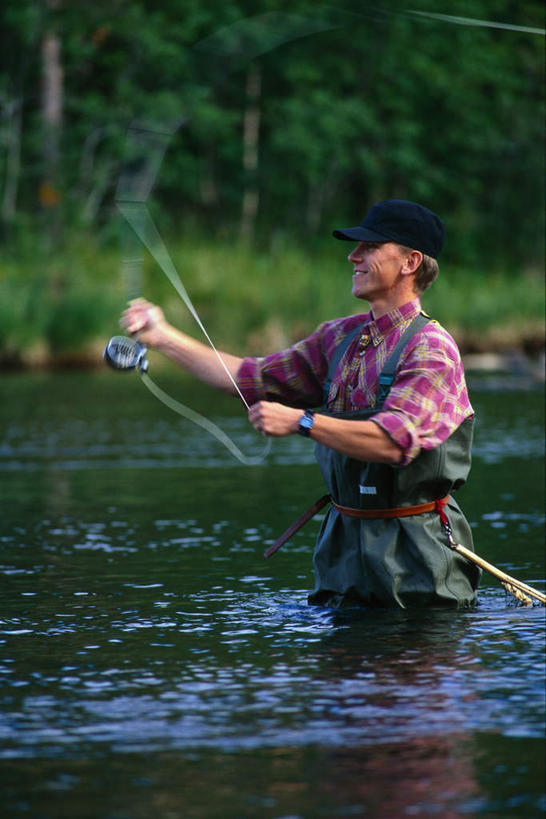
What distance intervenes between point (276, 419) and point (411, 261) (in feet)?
2.80

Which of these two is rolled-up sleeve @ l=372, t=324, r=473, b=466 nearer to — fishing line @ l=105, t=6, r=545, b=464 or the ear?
the ear

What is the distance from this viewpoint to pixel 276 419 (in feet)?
18.5

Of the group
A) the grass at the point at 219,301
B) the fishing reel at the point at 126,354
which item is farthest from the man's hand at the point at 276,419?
the grass at the point at 219,301

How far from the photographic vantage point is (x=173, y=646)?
6199 millimetres

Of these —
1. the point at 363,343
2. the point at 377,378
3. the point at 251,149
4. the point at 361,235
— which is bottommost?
the point at 377,378

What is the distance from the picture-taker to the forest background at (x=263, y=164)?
1089 inches

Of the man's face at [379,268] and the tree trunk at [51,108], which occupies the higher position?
the tree trunk at [51,108]

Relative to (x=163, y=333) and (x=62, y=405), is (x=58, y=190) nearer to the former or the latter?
(x=62, y=405)

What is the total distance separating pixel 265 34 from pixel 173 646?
2223 mm

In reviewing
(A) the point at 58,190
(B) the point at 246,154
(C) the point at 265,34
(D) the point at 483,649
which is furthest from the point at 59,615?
(B) the point at 246,154

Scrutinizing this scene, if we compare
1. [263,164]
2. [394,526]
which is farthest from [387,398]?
[263,164]

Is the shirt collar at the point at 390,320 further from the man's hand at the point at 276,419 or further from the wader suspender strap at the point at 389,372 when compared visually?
the man's hand at the point at 276,419

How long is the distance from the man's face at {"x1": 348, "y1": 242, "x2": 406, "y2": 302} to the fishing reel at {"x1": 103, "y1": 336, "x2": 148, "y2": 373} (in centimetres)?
A: 76

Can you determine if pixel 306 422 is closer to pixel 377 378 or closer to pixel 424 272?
pixel 377 378
